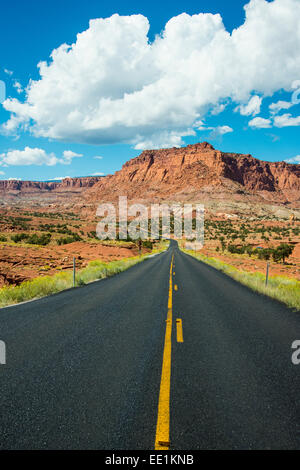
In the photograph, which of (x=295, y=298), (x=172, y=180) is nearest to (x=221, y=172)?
(x=172, y=180)

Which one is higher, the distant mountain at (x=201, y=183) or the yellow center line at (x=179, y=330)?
the distant mountain at (x=201, y=183)

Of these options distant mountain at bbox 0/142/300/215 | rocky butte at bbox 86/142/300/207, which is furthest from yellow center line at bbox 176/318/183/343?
rocky butte at bbox 86/142/300/207

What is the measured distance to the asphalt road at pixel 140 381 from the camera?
2.63 metres

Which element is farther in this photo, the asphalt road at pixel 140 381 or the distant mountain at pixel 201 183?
the distant mountain at pixel 201 183

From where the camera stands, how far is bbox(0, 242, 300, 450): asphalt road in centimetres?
263

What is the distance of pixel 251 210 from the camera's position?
4688 inches

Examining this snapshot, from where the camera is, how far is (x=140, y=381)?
3705 millimetres

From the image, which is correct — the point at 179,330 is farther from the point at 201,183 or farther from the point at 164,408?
the point at 201,183

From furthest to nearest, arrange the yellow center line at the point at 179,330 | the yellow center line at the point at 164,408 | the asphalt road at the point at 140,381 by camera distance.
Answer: the yellow center line at the point at 179,330
the asphalt road at the point at 140,381
the yellow center line at the point at 164,408

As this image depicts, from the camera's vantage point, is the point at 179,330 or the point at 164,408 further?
the point at 179,330

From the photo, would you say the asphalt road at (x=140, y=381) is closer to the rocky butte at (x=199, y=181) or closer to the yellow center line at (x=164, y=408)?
the yellow center line at (x=164, y=408)

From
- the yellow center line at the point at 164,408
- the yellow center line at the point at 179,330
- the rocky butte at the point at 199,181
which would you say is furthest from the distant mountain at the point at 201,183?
the yellow center line at the point at 164,408

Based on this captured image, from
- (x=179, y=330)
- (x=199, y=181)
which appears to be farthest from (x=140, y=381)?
(x=199, y=181)

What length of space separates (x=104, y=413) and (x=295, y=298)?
27.7 feet
